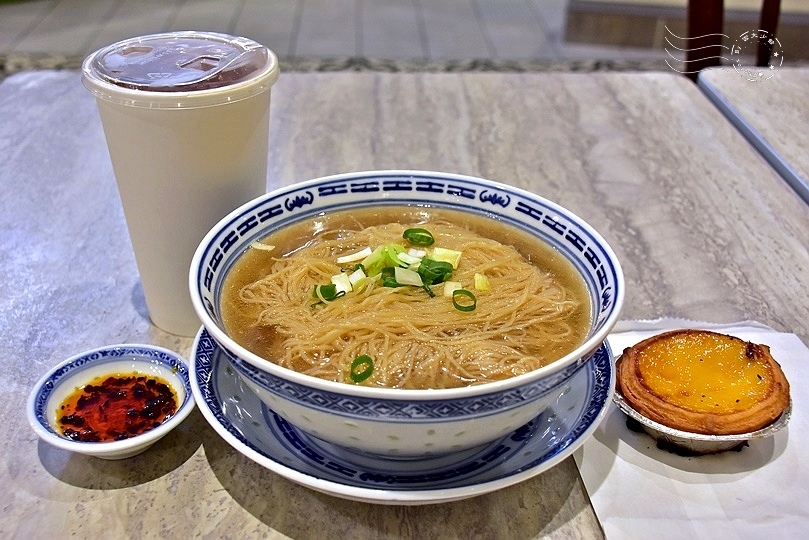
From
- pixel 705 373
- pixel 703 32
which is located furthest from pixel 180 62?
pixel 703 32

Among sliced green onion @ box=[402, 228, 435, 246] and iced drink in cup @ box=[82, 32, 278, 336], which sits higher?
iced drink in cup @ box=[82, 32, 278, 336]

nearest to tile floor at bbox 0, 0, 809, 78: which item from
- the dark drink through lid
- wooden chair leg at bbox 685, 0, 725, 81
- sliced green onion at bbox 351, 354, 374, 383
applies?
wooden chair leg at bbox 685, 0, 725, 81

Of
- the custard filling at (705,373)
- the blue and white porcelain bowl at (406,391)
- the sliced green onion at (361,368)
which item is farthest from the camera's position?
the custard filling at (705,373)

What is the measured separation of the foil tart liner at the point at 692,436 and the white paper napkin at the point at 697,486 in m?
0.01

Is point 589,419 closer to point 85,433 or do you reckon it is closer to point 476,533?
point 476,533

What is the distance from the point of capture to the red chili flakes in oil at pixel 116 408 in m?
1.03

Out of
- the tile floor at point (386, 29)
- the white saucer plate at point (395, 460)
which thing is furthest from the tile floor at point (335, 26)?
the white saucer plate at point (395, 460)

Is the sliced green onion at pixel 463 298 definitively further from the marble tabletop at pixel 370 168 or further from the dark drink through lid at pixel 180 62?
the dark drink through lid at pixel 180 62

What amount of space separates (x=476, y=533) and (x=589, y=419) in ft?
0.72

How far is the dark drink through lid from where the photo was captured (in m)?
1.13

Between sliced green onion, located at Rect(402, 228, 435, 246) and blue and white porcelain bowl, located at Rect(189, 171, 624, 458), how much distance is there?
0.17m

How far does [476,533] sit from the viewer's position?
955 mm

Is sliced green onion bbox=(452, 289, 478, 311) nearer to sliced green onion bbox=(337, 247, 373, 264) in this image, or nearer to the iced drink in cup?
sliced green onion bbox=(337, 247, 373, 264)

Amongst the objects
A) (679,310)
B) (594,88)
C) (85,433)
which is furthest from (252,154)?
(594,88)
